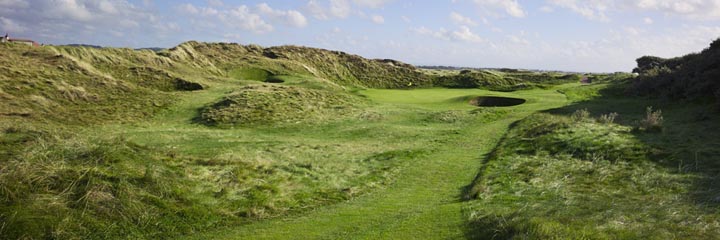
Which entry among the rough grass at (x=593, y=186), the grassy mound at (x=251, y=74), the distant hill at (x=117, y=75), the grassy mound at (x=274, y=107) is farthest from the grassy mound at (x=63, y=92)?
the rough grass at (x=593, y=186)

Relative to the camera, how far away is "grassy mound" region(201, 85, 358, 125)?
1312 inches

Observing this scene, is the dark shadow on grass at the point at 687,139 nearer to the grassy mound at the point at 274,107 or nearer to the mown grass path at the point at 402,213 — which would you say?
the mown grass path at the point at 402,213

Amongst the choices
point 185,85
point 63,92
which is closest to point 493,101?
point 185,85

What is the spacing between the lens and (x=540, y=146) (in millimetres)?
21203

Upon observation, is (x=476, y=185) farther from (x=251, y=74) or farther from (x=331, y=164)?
(x=251, y=74)

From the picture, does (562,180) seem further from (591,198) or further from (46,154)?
(46,154)

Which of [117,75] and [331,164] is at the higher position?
[117,75]

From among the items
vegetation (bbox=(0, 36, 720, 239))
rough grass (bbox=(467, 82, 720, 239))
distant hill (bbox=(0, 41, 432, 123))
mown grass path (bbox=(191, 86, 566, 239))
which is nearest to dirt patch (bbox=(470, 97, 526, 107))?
vegetation (bbox=(0, 36, 720, 239))

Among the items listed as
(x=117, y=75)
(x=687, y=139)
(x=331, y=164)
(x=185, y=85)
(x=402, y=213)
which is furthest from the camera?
(x=185, y=85)

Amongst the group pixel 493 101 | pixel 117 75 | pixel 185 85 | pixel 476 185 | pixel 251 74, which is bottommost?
pixel 476 185

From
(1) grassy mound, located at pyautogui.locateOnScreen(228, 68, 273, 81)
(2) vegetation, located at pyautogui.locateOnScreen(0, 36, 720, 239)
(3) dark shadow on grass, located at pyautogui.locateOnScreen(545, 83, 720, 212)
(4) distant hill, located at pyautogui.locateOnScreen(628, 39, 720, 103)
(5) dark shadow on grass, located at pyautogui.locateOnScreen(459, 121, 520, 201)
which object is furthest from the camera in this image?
(1) grassy mound, located at pyautogui.locateOnScreen(228, 68, 273, 81)

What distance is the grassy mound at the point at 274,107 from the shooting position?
3331 centimetres

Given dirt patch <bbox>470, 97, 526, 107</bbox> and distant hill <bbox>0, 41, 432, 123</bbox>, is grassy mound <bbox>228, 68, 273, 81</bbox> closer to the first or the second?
distant hill <bbox>0, 41, 432, 123</bbox>

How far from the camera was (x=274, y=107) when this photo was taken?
36.3 m
